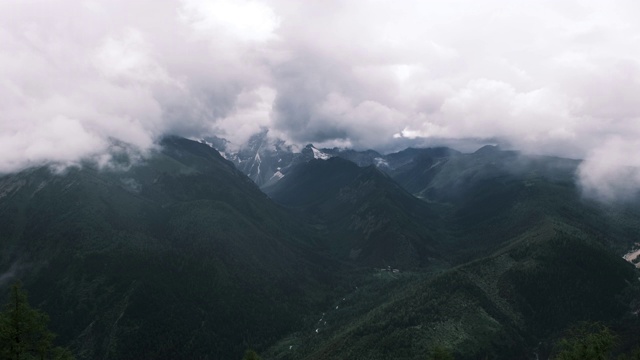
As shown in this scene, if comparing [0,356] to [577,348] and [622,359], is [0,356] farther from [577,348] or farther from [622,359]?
[622,359]

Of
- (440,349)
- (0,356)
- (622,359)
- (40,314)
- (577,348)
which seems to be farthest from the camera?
(622,359)

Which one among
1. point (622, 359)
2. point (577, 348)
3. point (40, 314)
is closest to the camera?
point (40, 314)

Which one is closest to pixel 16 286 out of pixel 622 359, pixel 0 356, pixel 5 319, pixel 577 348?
pixel 5 319

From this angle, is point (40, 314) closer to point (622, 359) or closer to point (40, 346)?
point (40, 346)

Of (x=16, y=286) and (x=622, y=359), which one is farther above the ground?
(x=16, y=286)

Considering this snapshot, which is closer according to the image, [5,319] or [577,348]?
[5,319]

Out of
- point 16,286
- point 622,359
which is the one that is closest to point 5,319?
point 16,286

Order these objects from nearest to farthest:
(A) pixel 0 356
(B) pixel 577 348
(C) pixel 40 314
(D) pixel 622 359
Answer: (A) pixel 0 356
(C) pixel 40 314
(B) pixel 577 348
(D) pixel 622 359

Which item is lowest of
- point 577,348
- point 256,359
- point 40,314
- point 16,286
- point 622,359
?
point 622,359

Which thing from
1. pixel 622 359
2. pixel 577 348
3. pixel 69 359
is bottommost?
pixel 622 359
